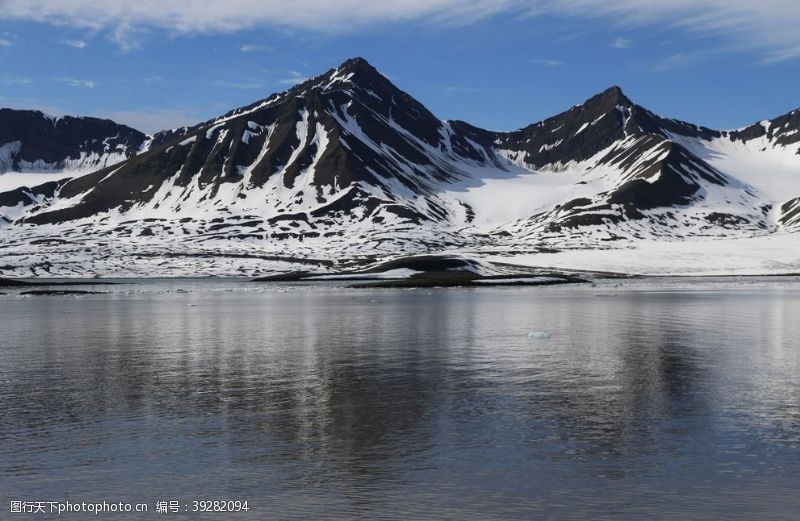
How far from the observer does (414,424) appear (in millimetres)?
24781

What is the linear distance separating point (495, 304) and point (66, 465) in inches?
2706

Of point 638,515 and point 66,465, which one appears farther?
point 66,465

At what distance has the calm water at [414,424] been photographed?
58.3ft

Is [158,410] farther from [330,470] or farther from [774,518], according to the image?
[774,518]

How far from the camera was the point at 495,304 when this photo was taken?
86688 mm

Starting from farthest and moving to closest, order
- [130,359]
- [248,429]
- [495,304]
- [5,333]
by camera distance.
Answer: [495,304] < [5,333] < [130,359] < [248,429]

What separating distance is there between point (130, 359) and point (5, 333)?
64.2 feet

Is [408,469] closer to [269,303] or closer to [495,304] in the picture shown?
[495,304]

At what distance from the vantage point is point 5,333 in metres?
55.5

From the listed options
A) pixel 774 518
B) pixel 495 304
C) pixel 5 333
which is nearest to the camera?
pixel 774 518

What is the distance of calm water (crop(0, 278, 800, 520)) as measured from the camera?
58.3ft

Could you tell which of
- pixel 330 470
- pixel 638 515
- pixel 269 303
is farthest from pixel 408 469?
pixel 269 303

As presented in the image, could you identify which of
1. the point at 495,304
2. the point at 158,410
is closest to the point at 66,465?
the point at 158,410

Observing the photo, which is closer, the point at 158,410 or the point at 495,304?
the point at 158,410
